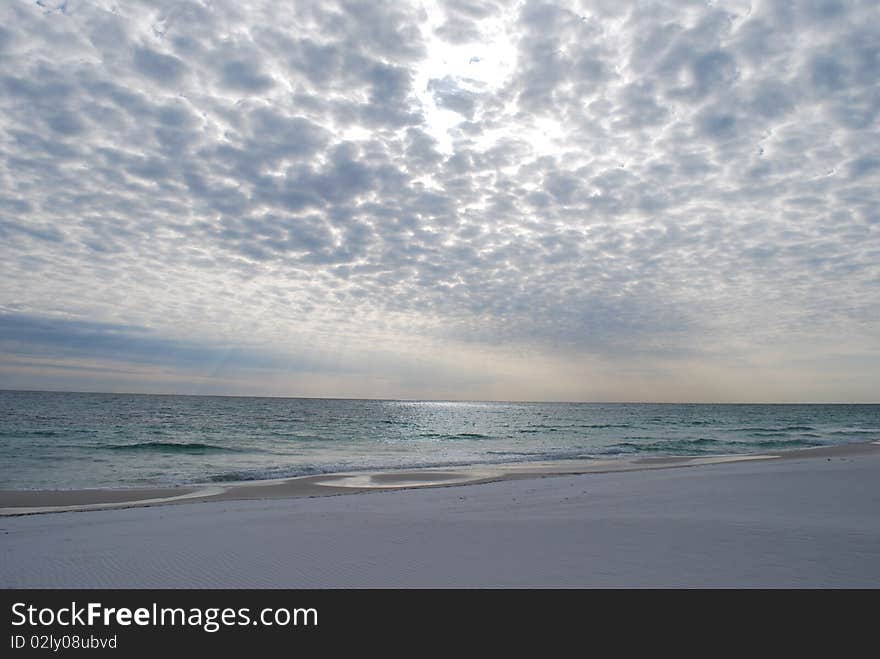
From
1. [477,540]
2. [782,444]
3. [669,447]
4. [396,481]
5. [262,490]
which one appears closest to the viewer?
[477,540]

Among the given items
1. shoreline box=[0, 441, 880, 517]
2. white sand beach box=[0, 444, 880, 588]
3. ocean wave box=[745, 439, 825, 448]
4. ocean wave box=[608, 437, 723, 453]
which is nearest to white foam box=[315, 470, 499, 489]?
shoreline box=[0, 441, 880, 517]

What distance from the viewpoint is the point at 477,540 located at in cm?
805

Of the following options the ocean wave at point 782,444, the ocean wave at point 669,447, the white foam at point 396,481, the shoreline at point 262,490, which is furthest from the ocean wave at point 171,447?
the ocean wave at point 782,444

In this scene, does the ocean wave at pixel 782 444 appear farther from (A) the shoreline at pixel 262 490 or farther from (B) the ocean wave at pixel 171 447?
(B) the ocean wave at pixel 171 447

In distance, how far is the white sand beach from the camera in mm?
6320

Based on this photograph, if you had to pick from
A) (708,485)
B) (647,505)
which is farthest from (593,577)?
(708,485)

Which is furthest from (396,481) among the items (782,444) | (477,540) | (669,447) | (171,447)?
(782,444)

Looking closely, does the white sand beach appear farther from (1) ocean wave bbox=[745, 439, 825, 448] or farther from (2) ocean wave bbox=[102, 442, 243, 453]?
(1) ocean wave bbox=[745, 439, 825, 448]

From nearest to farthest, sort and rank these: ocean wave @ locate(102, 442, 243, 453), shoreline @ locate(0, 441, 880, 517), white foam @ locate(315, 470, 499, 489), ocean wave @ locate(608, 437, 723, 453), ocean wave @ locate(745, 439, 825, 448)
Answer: shoreline @ locate(0, 441, 880, 517) < white foam @ locate(315, 470, 499, 489) < ocean wave @ locate(102, 442, 243, 453) < ocean wave @ locate(608, 437, 723, 453) < ocean wave @ locate(745, 439, 825, 448)

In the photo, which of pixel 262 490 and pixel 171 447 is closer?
pixel 262 490

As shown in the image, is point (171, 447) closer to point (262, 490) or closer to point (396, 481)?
point (262, 490)

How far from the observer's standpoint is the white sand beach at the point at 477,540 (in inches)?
249
